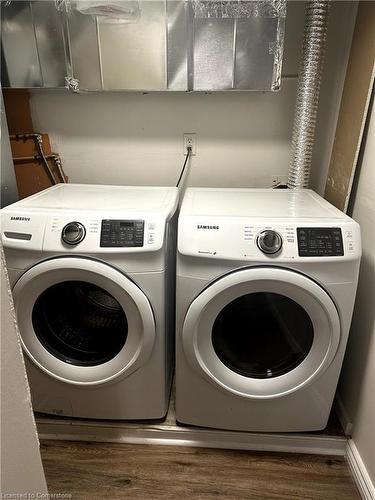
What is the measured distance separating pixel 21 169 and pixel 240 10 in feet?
3.99

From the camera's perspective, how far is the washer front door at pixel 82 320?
3.66ft

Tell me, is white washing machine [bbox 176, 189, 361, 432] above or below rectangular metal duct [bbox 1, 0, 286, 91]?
below

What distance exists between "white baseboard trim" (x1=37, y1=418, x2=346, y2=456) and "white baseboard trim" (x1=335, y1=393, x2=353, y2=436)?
37 mm

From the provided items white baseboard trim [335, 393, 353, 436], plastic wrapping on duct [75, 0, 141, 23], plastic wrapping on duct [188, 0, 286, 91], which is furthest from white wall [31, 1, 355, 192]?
white baseboard trim [335, 393, 353, 436]

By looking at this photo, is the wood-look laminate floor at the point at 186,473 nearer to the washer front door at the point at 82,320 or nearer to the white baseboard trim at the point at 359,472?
the white baseboard trim at the point at 359,472

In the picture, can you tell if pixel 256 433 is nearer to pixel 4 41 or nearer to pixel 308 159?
pixel 308 159

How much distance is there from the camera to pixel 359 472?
1.24m

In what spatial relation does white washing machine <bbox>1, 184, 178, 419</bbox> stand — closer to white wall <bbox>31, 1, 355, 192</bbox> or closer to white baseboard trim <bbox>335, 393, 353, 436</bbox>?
white wall <bbox>31, 1, 355, 192</bbox>

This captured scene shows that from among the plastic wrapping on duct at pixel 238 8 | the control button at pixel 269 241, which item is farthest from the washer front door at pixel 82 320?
the plastic wrapping on duct at pixel 238 8

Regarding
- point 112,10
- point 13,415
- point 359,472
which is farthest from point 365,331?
point 112,10

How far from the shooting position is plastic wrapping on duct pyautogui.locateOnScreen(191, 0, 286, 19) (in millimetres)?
1331

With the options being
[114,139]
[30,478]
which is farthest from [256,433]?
[114,139]

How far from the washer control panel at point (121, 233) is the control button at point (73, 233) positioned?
6 cm

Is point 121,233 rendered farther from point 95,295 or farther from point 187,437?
point 187,437
